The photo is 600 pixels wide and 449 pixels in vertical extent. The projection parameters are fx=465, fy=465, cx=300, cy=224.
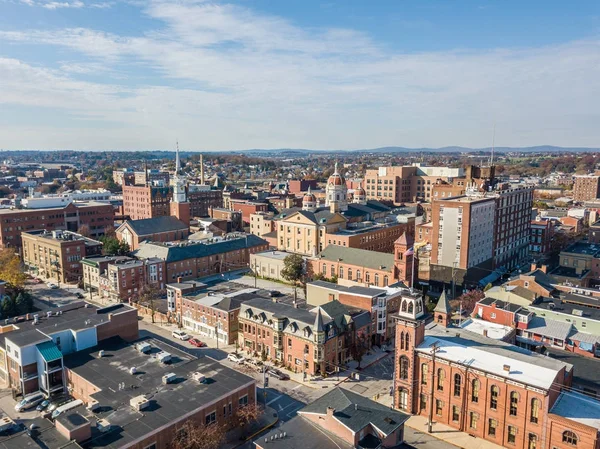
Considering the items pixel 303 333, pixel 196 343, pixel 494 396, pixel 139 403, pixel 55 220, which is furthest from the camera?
pixel 55 220

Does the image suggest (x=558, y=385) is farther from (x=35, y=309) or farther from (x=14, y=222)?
(x=14, y=222)

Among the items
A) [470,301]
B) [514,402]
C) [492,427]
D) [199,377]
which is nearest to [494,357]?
[514,402]

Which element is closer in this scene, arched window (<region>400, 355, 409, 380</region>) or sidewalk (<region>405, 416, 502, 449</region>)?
sidewalk (<region>405, 416, 502, 449</region>)

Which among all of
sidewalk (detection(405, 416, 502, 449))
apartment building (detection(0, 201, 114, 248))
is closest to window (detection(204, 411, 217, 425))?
sidewalk (detection(405, 416, 502, 449))

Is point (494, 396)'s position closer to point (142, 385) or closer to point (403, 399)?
point (403, 399)

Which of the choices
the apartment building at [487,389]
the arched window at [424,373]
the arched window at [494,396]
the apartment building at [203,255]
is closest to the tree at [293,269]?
the apartment building at [203,255]

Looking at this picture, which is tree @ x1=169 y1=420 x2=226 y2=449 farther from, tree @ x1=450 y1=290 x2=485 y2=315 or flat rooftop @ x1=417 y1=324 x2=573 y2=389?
tree @ x1=450 y1=290 x2=485 y2=315

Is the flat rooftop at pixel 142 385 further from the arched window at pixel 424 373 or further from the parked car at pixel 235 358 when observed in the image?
the arched window at pixel 424 373
